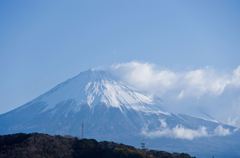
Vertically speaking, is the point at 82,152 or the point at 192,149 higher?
the point at 192,149

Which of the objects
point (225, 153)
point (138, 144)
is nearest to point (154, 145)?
point (138, 144)

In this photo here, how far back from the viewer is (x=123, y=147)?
206ft

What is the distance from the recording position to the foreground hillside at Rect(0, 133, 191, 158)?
59541 millimetres

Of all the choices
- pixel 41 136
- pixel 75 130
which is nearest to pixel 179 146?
pixel 75 130

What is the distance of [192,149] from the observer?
187750 millimetres

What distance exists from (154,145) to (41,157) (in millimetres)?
131784

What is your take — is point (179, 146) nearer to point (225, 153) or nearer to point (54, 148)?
point (225, 153)

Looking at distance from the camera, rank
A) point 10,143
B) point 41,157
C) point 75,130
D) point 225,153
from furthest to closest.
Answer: point 75,130, point 225,153, point 10,143, point 41,157

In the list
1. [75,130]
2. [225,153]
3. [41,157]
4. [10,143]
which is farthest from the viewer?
[75,130]

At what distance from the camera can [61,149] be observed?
204 ft

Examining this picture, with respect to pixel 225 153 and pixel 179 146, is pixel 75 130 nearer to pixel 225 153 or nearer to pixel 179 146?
pixel 179 146

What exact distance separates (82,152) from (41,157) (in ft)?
13.8

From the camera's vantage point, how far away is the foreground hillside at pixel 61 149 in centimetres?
5954

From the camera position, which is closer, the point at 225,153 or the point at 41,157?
the point at 41,157
